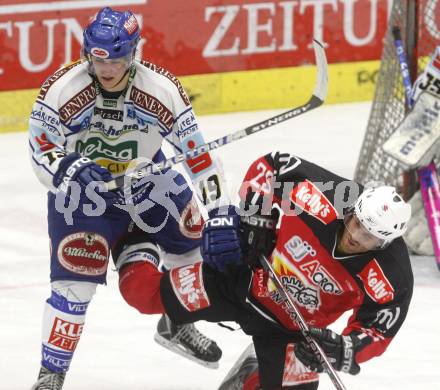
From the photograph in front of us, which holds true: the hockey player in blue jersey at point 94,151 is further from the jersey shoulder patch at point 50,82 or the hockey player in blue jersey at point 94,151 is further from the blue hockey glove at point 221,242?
the blue hockey glove at point 221,242

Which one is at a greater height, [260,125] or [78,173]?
[260,125]

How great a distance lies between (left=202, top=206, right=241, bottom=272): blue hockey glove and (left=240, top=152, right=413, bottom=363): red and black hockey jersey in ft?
0.47

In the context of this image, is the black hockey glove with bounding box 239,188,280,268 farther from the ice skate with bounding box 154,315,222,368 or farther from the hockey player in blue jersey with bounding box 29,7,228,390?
the ice skate with bounding box 154,315,222,368

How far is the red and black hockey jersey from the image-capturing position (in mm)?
4836

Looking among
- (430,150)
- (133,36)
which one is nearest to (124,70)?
(133,36)

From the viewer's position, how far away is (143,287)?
5.28m

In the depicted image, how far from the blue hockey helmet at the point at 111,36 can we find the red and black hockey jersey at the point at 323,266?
65 centimetres

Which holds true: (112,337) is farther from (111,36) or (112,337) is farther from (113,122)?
(111,36)

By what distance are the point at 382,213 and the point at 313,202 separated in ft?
1.14

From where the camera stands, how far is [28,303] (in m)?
6.65

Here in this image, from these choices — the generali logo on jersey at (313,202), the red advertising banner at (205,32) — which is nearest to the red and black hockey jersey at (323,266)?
the generali logo on jersey at (313,202)

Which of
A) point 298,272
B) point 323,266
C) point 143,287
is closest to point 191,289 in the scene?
point 143,287

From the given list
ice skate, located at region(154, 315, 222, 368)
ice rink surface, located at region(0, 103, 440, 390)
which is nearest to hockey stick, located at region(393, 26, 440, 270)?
ice rink surface, located at region(0, 103, 440, 390)

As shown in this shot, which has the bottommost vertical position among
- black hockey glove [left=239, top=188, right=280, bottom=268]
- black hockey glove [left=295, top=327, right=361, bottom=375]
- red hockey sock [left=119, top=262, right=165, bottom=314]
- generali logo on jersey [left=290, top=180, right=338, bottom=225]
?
red hockey sock [left=119, top=262, right=165, bottom=314]
